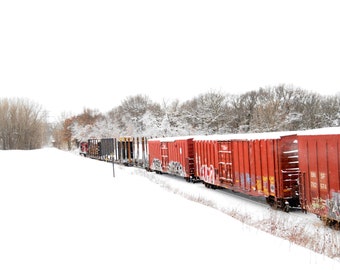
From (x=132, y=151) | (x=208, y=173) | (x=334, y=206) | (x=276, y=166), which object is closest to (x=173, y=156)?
(x=208, y=173)

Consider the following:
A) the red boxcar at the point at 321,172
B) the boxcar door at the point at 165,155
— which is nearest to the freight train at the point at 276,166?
the red boxcar at the point at 321,172

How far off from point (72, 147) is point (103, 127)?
90.6 ft

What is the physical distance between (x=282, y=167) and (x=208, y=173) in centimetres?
852

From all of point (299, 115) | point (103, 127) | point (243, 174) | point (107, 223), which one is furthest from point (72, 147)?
point (107, 223)

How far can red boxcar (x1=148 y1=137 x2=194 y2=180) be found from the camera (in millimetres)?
26094

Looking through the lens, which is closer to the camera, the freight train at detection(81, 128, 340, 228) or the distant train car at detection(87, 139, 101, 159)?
the freight train at detection(81, 128, 340, 228)

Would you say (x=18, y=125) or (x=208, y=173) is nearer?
(x=208, y=173)

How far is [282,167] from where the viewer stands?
1436 cm

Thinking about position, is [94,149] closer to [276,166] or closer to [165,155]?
[165,155]

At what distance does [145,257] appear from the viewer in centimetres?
624

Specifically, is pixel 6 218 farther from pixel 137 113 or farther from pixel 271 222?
pixel 137 113

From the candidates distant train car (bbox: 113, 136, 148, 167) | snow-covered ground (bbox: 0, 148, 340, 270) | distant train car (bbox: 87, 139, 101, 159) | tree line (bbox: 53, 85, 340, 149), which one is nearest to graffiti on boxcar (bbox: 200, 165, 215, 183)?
snow-covered ground (bbox: 0, 148, 340, 270)

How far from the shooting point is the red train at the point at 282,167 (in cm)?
1127

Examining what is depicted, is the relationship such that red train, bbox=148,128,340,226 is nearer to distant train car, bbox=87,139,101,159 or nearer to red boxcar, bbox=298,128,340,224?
red boxcar, bbox=298,128,340,224
